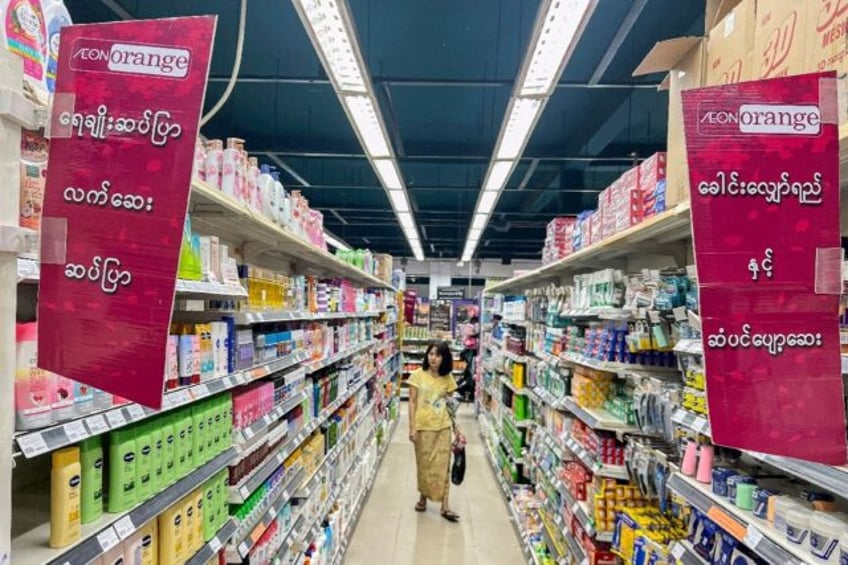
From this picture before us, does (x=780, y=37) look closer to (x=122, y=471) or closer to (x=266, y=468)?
(x=122, y=471)

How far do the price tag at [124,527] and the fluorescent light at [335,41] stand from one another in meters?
2.38

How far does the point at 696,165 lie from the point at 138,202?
126 centimetres

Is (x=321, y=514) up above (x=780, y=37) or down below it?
below

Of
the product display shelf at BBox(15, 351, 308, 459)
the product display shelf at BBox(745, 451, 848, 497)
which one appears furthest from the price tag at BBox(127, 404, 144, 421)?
the product display shelf at BBox(745, 451, 848, 497)

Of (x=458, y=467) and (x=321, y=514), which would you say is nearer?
(x=321, y=514)

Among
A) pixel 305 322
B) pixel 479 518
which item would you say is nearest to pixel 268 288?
pixel 305 322

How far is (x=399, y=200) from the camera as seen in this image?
895 centimetres

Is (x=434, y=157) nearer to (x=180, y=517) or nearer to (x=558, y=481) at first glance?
(x=558, y=481)

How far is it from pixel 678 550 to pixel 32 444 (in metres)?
2.19

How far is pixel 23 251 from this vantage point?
1.18 meters

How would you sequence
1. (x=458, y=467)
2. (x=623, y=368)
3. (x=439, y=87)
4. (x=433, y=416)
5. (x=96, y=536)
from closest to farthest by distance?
(x=96, y=536)
(x=623, y=368)
(x=433, y=416)
(x=458, y=467)
(x=439, y=87)

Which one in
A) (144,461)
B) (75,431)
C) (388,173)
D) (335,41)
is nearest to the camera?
(75,431)

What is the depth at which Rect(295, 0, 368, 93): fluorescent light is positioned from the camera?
2.85 metres

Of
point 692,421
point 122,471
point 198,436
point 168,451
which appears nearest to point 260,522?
point 198,436
